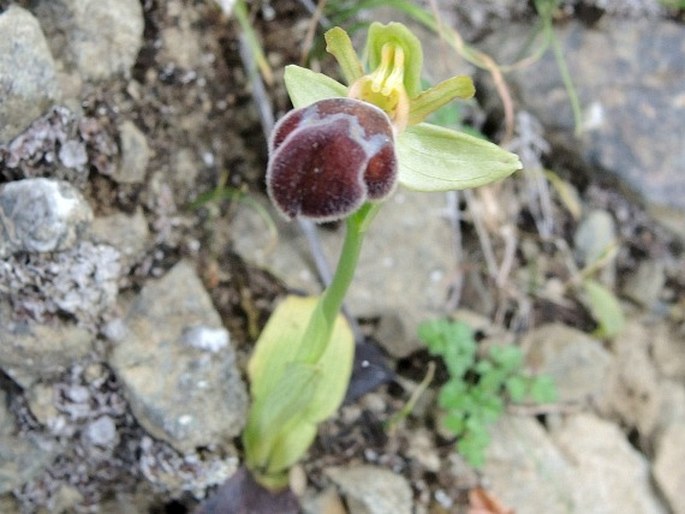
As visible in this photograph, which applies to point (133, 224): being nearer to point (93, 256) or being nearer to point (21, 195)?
point (93, 256)

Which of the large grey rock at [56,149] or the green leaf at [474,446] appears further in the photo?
the green leaf at [474,446]

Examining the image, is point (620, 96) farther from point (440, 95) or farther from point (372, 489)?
point (372, 489)

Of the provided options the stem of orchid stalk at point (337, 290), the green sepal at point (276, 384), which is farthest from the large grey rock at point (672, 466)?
the stem of orchid stalk at point (337, 290)

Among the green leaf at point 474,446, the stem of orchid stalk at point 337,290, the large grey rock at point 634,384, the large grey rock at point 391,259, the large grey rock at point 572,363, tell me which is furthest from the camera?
the large grey rock at point 634,384

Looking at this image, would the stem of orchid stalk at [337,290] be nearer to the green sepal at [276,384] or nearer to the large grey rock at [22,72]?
the green sepal at [276,384]

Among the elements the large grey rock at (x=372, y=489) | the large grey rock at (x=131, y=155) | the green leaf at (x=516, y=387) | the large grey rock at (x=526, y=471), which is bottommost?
the large grey rock at (x=526, y=471)

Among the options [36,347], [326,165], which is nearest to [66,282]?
[36,347]

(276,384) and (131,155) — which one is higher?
(131,155)

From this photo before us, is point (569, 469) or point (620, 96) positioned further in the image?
point (620, 96)

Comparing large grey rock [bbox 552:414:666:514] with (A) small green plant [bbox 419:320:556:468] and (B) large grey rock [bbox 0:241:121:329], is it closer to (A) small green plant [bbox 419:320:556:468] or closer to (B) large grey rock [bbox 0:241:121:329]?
Result: (A) small green plant [bbox 419:320:556:468]
